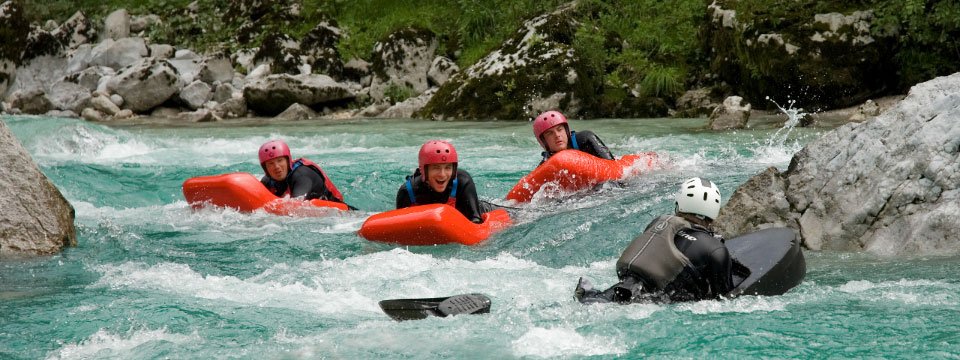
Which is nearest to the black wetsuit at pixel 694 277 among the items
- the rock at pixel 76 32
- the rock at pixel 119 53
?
the rock at pixel 119 53

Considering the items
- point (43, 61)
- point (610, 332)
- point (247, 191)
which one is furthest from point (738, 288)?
point (43, 61)

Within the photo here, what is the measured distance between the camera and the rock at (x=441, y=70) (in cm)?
2120

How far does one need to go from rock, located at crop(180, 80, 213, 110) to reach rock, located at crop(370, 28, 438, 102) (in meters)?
3.79

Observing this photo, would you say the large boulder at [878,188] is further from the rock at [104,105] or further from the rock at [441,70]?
the rock at [104,105]

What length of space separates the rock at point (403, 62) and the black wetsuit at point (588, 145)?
463 inches

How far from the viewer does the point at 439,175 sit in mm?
7895

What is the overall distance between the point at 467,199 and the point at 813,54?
9963 millimetres

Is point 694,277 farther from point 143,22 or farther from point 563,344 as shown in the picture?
point 143,22

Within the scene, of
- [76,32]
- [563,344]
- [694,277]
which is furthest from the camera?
[76,32]

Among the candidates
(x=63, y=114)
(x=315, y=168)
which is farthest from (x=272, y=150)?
(x=63, y=114)

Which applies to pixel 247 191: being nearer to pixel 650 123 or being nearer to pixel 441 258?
pixel 441 258

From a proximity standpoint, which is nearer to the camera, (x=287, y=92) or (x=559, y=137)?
(x=559, y=137)

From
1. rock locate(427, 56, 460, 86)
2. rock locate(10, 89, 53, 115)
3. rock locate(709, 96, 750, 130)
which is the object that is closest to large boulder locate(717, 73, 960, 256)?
rock locate(709, 96, 750, 130)

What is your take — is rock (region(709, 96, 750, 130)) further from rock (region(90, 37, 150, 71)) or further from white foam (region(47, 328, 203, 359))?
rock (region(90, 37, 150, 71))
